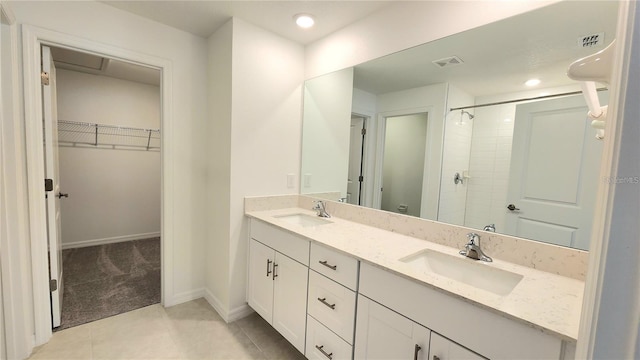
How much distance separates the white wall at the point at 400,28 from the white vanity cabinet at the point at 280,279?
1.34 m

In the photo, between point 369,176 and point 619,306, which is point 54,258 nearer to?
point 369,176

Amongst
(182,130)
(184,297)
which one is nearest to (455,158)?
(182,130)

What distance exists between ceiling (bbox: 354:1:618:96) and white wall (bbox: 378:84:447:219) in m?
0.06

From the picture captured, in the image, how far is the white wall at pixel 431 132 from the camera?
65.9 inches

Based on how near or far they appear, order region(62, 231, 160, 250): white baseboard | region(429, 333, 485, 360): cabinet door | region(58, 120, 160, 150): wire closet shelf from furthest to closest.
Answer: region(62, 231, 160, 250): white baseboard < region(58, 120, 160, 150): wire closet shelf < region(429, 333, 485, 360): cabinet door

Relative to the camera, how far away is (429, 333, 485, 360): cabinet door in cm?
95

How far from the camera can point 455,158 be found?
160 cm

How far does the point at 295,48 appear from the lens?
2346 mm

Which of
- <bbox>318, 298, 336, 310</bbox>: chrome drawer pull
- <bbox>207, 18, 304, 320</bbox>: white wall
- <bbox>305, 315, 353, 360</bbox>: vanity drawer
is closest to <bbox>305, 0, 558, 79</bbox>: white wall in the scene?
<bbox>207, 18, 304, 320</bbox>: white wall

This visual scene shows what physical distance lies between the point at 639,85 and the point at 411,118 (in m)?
1.44

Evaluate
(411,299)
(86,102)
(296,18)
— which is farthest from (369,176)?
(86,102)

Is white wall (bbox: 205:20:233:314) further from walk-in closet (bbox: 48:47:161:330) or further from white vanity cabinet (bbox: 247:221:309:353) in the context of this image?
walk-in closet (bbox: 48:47:161:330)

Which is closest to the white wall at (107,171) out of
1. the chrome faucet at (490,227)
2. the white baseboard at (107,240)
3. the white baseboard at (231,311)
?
the white baseboard at (107,240)

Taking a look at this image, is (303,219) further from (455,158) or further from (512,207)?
(512,207)
